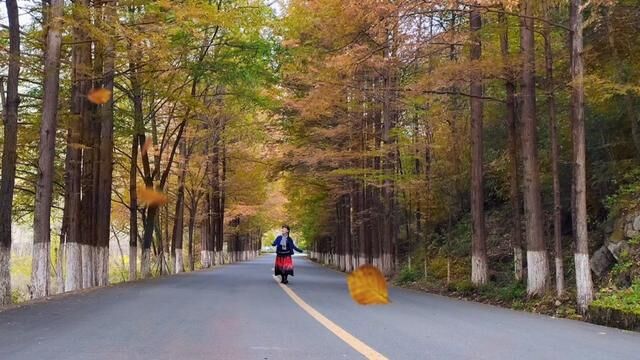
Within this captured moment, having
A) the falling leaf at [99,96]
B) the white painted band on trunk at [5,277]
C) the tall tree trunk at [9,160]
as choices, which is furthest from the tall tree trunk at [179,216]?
the white painted band on trunk at [5,277]

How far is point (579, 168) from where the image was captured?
1188 centimetres

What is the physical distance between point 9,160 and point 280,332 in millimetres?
9259

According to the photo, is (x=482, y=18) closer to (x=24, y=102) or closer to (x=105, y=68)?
(x=105, y=68)

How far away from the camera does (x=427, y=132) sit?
26219mm

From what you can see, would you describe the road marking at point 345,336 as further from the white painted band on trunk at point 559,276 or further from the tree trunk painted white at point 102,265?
the tree trunk painted white at point 102,265

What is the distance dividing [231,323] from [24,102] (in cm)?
1453

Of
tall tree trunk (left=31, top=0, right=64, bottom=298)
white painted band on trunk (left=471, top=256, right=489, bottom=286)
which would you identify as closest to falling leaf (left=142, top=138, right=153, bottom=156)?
tall tree trunk (left=31, top=0, right=64, bottom=298)

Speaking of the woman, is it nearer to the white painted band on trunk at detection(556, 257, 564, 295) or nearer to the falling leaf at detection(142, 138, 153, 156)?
the white painted band on trunk at detection(556, 257, 564, 295)

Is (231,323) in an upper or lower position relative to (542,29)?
lower

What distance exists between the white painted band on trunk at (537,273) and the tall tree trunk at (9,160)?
443 inches

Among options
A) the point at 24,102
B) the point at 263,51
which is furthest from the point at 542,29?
the point at 24,102

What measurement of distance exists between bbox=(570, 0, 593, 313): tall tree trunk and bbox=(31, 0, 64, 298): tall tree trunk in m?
11.1

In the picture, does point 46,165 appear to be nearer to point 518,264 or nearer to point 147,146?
point 518,264

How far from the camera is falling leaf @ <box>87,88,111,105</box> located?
63.4 feet
